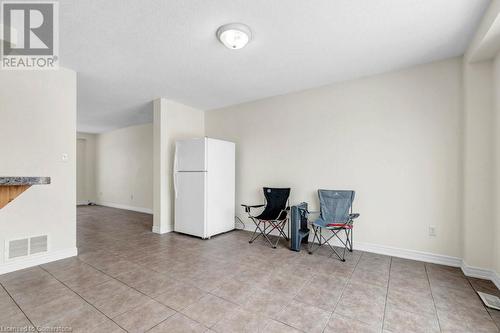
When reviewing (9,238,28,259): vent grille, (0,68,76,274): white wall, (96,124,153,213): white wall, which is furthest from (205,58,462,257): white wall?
(96,124,153,213): white wall

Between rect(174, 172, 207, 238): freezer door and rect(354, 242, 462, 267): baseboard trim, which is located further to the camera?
rect(174, 172, 207, 238): freezer door

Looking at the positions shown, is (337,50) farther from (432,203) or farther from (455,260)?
(455,260)

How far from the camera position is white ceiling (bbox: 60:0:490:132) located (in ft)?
6.53

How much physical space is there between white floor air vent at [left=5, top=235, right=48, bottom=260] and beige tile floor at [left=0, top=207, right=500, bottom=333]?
0.22m

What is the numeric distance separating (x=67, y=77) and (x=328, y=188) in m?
4.08

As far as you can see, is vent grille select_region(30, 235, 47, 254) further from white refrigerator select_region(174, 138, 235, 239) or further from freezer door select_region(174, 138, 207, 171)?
freezer door select_region(174, 138, 207, 171)

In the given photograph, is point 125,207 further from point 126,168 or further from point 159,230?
point 159,230

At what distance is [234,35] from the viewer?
2.31m

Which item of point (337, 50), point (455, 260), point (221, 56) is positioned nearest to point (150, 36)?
point (221, 56)

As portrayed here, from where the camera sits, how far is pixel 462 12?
204 centimetres

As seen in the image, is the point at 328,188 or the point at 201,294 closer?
the point at 201,294

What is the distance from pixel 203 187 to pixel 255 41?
2.40 m

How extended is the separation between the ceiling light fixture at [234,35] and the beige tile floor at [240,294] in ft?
8.15

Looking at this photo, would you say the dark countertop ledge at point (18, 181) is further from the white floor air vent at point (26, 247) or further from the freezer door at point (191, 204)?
the freezer door at point (191, 204)
